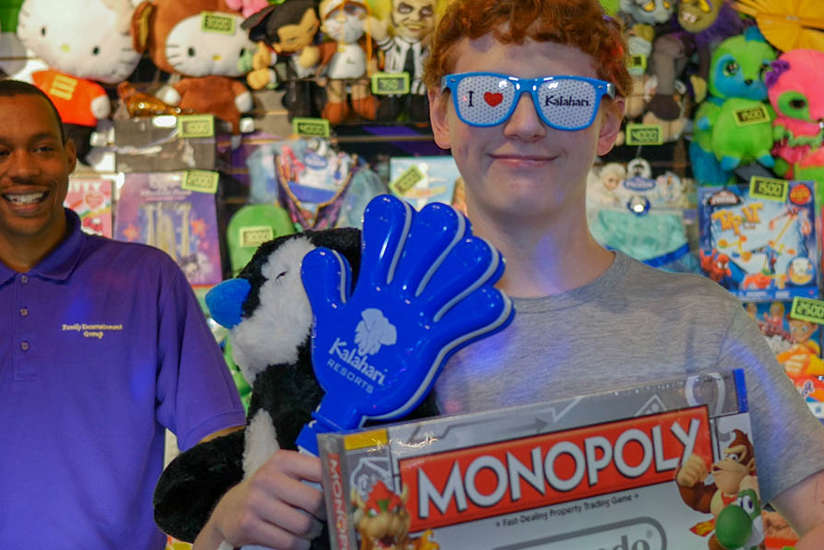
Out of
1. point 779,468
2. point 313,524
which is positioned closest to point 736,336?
point 779,468

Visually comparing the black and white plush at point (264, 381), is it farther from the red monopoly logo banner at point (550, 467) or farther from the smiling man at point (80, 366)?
the smiling man at point (80, 366)

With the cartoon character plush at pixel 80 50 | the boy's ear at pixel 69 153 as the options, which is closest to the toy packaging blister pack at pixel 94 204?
the cartoon character plush at pixel 80 50

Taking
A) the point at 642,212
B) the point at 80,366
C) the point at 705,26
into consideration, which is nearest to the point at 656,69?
the point at 705,26

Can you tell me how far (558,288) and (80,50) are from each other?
1987 millimetres

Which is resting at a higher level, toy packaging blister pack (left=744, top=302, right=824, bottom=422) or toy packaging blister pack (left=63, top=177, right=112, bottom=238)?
toy packaging blister pack (left=63, top=177, right=112, bottom=238)

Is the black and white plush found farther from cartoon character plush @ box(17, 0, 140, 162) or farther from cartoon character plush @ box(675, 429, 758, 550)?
cartoon character plush @ box(17, 0, 140, 162)

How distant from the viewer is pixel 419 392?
838 mm

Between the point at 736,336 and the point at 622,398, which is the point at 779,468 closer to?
the point at 736,336

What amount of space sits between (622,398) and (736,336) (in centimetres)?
22

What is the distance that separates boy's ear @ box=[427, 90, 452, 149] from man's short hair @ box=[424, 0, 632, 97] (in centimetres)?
2

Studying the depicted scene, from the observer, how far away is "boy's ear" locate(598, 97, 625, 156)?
3.43ft

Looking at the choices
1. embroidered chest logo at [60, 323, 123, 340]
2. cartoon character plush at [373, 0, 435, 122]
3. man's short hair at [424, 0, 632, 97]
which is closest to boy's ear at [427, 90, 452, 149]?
man's short hair at [424, 0, 632, 97]

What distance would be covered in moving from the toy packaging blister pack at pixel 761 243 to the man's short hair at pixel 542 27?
60.6 inches

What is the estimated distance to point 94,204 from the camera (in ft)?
8.33
